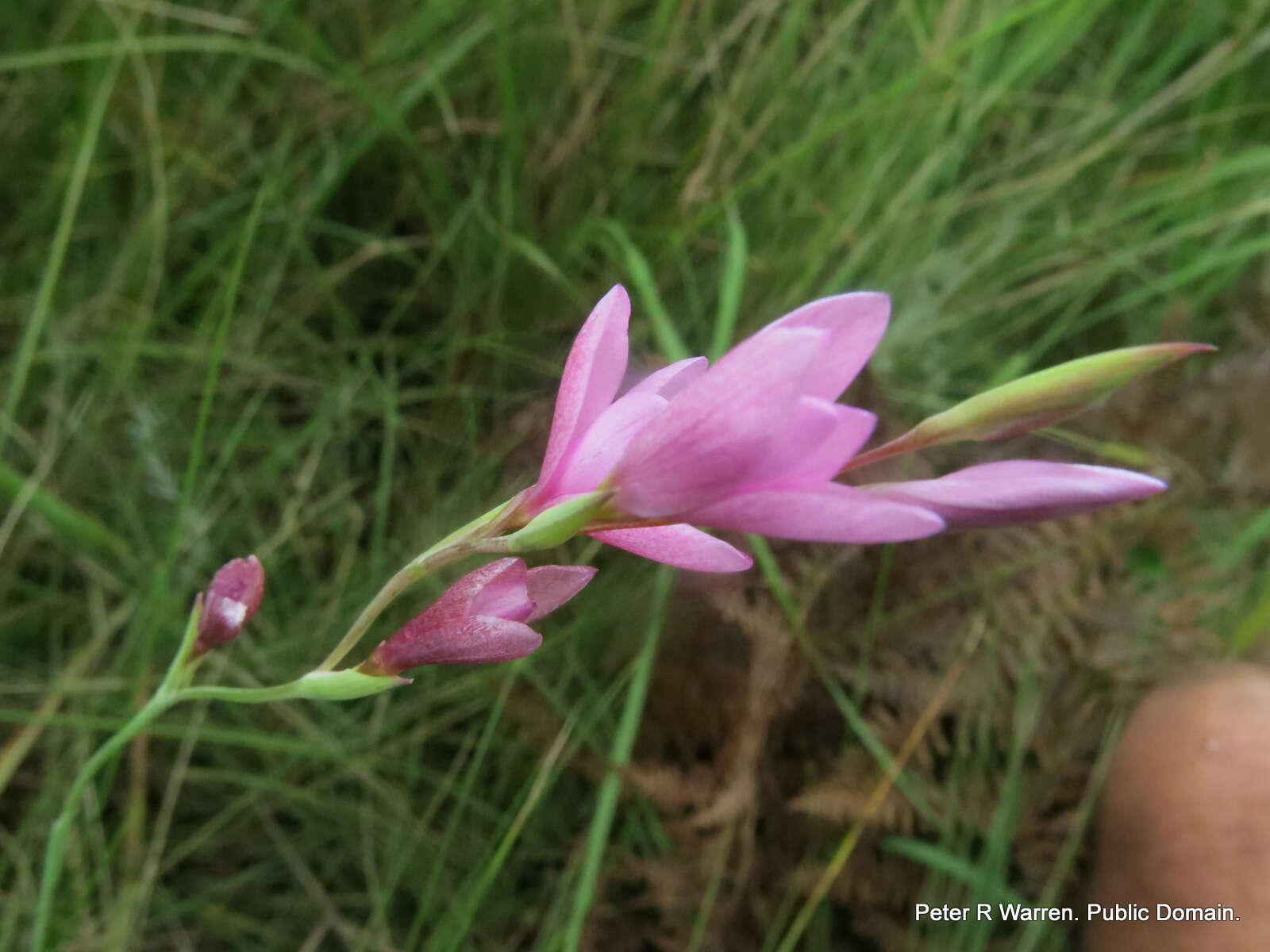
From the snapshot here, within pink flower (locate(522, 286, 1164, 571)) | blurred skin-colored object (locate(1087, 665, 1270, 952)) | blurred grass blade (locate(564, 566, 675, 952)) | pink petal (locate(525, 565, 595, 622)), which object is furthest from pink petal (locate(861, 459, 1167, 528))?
blurred skin-colored object (locate(1087, 665, 1270, 952))

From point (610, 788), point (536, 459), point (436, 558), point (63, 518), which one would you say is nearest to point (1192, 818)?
point (610, 788)

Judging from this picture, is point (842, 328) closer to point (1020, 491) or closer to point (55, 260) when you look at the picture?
point (1020, 491)

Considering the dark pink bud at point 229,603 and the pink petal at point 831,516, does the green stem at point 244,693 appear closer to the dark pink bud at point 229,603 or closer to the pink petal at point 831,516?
the dark pink bud at point 229,603

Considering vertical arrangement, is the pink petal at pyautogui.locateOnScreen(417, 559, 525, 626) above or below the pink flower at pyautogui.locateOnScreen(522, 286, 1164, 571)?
below

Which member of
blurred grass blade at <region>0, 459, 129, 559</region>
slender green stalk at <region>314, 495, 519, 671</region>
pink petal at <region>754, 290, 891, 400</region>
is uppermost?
pink petal at <region>754, 290, 891, 400</region>

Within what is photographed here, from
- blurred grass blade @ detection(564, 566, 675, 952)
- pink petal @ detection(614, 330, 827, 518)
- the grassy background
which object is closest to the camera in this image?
pink petal @ detection(614, 330, 827, 518)

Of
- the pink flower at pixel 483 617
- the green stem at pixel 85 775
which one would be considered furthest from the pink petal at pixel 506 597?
the green stem at pixel 85 775

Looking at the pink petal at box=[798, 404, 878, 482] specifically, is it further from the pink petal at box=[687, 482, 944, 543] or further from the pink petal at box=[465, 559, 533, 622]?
the pink petal at box=[465, 559, 533, 622]
